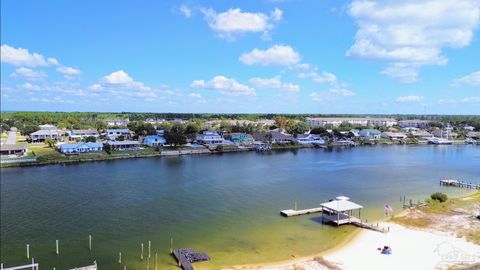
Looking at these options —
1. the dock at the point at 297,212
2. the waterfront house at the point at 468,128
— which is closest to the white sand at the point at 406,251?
the dock at the point at 297,212

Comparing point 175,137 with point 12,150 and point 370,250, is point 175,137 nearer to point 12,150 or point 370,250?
point 12,150

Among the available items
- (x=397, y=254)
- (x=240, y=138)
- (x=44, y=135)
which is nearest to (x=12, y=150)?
(x=44, y=135)

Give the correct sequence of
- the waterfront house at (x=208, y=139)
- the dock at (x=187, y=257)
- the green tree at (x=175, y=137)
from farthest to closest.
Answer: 1. the waterfront house at (x=208, y=139)
2. the green tree at (x=175, y=137)
3. the dock at (x=187, y=257)

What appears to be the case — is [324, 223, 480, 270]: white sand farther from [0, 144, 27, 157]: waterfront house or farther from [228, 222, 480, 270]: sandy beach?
[0, 144, 27, 157]: waterfront house

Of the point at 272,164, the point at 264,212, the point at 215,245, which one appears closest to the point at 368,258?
the point at 215,245

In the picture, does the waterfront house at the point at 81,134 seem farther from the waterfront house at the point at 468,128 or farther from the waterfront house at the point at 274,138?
the waterfront house at the point at 468,128

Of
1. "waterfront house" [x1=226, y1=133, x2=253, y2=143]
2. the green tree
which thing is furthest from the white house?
"waterfront house" [x1=226, y1=133, x2=253, y2=143]

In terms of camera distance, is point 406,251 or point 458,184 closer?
point 406,251
